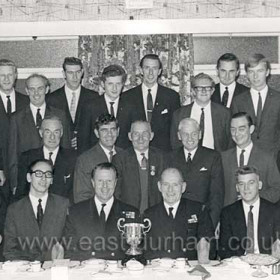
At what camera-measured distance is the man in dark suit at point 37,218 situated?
4727 mm

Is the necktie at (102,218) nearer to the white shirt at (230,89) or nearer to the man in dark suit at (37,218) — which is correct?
the man in dark suit at (37,218)

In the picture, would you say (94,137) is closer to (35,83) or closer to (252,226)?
(35,83)

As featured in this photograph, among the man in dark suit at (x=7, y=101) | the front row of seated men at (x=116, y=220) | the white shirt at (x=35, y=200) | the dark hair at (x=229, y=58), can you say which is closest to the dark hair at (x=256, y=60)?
the dark hair at (x=229, y=58)

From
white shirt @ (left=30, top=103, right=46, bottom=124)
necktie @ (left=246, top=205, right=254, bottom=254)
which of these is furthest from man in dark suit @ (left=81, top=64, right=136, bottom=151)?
necktie @ (left=246, top=205, right=254, bottom=254)

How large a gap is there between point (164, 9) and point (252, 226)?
5.72 ft

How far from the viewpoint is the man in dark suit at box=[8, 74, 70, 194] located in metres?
4.70

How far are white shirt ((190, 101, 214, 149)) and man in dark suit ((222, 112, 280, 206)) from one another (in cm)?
14

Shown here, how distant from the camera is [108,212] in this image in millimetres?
4742

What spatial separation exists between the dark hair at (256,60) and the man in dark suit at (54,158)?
1448mm

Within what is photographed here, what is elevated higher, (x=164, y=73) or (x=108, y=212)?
(x=164, y=73)

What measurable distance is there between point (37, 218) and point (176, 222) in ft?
3.42

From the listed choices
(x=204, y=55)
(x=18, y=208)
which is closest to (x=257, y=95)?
(x=204, y=55)

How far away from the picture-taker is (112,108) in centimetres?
472

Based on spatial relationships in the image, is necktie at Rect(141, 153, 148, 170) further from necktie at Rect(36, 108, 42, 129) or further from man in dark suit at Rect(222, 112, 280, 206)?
necktie at Rect(36, 108, 42, 129)
